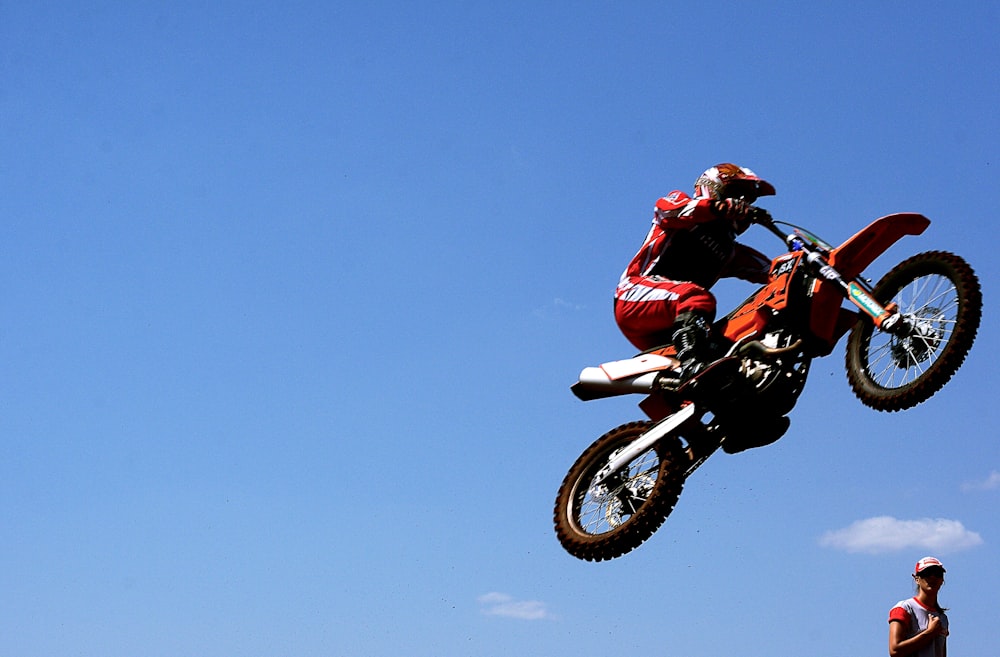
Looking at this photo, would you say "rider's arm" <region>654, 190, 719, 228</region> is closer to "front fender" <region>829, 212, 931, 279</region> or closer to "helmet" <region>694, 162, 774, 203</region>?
"helmet" <region>694, 162, 774, 203</region>

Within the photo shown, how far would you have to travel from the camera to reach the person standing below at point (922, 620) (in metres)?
7.58

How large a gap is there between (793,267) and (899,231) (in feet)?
3.08

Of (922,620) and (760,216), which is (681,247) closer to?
(760,216)

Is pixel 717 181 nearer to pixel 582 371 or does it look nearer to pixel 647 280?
pixel 647 280

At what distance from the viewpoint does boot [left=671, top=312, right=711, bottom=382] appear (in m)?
11.2

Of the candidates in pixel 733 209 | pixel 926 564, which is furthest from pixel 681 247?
pixel 926 564

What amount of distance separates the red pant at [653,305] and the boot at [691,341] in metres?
0.08

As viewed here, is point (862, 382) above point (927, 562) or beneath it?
above

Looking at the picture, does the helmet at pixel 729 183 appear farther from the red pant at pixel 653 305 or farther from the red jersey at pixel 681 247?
the red pant at pixel 653 305

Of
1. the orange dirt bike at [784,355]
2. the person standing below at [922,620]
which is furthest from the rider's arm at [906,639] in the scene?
the orange dirt bike at [784,355]

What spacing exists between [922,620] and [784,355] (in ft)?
11.3

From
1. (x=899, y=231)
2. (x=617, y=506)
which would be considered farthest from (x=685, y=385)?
(x=899, y=231)

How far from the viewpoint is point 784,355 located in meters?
10.7

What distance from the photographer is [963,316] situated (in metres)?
10.2
